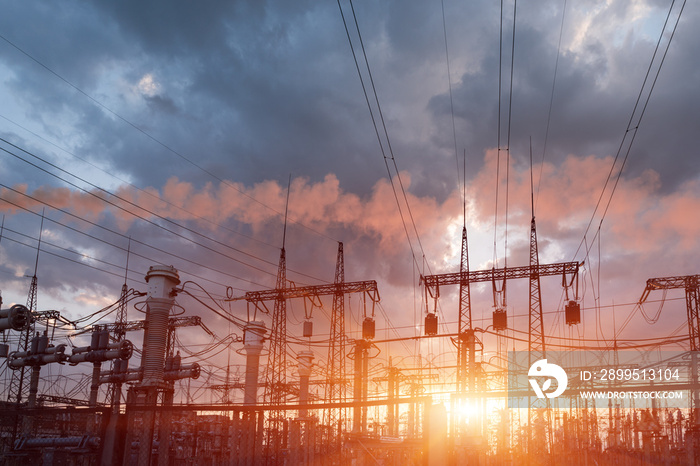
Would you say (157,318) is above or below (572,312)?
below

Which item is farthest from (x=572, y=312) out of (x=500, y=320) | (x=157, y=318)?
(x=157, y=318)

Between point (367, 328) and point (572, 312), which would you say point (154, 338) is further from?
point (572, 312)

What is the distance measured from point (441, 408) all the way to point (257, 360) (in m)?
24.4

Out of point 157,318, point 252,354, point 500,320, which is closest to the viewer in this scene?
point 157,318

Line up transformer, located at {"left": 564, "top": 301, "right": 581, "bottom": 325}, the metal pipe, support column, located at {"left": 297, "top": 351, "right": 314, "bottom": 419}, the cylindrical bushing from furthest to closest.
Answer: support column, located at {"left": 297, "top": 351, "right": 314, "bottom": 419} < the metal pipe < transformer, located at {"left": 564, "top": 301, "right": 581, "bottom": 325} < the cylindrical bushing

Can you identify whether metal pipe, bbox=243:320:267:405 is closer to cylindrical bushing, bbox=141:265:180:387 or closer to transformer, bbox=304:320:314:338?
transformer, bbox=304:320:314:338

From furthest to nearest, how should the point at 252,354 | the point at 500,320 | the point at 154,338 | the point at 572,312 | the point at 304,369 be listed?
1. the point at 304,369
2. the point at 252,354
3. the point at 500,320
4. the point at 572,312
5. the point at 154,338

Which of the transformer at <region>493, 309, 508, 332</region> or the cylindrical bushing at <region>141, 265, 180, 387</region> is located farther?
the transformer at <region>493, 309, 508, 332</region>

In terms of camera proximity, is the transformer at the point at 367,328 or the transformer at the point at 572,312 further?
the transformer at the point at 367,328

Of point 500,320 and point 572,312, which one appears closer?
point 572,312

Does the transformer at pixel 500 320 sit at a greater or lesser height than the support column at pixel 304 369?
greater

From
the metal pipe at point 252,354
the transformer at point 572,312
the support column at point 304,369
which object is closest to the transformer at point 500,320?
the transformer at point 572,312

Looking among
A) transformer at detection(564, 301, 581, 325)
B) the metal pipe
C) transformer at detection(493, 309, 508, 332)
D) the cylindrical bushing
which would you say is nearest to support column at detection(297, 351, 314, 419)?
the metal pipe

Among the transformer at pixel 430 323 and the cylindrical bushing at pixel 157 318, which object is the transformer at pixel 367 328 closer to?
the transformer at pixel 430 323
